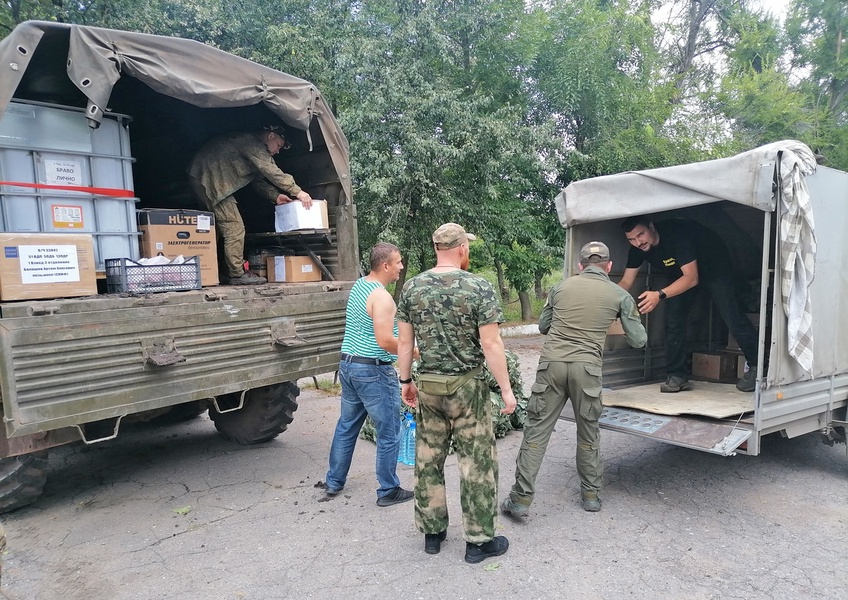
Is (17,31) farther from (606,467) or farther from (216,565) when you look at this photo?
(606,467)

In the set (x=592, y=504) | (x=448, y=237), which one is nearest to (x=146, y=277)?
(x=448, y=237)

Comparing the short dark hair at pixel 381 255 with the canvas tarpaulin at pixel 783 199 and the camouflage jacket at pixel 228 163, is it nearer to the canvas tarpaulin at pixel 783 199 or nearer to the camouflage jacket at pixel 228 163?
the camouflage jacket at pixel 228 163

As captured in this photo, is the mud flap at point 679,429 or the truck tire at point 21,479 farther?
the truck tire at point 21,479

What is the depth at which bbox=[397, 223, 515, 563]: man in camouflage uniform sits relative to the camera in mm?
3127

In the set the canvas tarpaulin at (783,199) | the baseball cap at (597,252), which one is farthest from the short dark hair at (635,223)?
the baseball cap at (597,252)

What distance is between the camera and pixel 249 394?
5.09 m

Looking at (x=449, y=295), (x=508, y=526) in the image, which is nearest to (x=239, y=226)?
(x=449, y=295)

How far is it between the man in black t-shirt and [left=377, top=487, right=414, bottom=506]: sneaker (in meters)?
2.28

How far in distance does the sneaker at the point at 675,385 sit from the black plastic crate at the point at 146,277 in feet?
12.7

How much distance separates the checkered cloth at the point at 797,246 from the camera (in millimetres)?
3459

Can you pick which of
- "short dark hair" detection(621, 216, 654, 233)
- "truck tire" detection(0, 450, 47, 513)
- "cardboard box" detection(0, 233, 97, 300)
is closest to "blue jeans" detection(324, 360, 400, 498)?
"cardboard box" detection(0, 233, 97, 300)

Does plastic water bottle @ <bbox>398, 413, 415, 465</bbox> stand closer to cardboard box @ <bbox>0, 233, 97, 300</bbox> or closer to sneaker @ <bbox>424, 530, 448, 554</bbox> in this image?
sneaker @ <bbox>424, 530, 448, 554</bbox>

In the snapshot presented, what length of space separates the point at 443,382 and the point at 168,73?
2.64 metres

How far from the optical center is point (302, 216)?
4.72m
